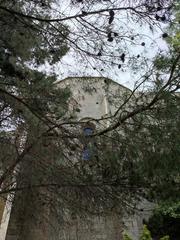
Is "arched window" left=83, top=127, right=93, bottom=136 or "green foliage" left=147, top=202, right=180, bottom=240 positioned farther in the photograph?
"green foliage" left=147, top=202, right=180, bottom=240

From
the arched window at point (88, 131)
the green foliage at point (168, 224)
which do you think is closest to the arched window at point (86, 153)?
the arched window at point (88, 131)

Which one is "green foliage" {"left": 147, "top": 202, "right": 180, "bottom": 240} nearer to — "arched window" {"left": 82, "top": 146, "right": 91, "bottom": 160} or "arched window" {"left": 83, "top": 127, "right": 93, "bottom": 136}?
"arched window" {"left": 83, "top": 127, "right": 93, "bottom": 136}

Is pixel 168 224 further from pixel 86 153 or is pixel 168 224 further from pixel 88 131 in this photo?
pixel 86 153

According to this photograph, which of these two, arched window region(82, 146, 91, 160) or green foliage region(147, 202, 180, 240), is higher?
green foliage region(147, 202, 180, 240)

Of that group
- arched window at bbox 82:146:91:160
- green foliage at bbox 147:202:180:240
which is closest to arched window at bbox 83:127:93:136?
arched window at bbox 82:146:91:160

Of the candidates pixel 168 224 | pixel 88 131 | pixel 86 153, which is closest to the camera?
pixel 86 153

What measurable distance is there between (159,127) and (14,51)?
2868mm

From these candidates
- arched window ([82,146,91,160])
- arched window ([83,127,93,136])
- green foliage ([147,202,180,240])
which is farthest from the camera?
green foliage ([147,202,180,240])

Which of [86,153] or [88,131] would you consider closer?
[86,153]

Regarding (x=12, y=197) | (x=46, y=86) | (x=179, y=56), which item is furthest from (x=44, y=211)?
(x=179, y=56)

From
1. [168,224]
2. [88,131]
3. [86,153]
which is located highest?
[168,224]

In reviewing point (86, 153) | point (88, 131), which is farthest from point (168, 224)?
point (86, 153)

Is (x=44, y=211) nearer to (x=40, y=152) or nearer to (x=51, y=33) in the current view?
(x=40, y=152)

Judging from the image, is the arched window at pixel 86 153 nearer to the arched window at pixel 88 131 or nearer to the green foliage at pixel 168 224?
the arched window at pixel 88 131
